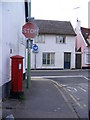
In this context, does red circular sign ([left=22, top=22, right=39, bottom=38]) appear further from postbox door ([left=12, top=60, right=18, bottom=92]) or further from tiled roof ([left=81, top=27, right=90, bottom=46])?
tiled roof ([left=81, top=27, right=90, bottom=46])

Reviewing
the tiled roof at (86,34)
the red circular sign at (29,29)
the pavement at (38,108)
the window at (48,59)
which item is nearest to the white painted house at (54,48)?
the window at (48,59)

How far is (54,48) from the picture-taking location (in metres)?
37.8

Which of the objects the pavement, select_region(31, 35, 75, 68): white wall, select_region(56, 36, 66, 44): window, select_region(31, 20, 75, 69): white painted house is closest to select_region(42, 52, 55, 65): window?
select_region(31, 20, 75, 69): white painted house

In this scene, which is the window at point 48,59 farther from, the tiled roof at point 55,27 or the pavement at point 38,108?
the pavement at point 38,108

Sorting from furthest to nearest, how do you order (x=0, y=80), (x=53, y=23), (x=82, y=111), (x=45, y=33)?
(x=53, y=23) < (x=45, y=33) < (x=0, y=80) < (x=82, y=111)

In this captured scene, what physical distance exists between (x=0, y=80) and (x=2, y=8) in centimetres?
255

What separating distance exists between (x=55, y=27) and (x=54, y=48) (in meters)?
3.55

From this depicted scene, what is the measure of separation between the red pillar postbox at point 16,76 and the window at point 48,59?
1068 inches

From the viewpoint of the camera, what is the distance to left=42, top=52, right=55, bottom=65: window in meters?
37.6

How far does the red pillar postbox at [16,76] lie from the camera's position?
33.1 ft

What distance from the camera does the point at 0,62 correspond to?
8992 millimetres

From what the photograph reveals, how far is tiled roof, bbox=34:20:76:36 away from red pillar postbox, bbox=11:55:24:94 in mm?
27080

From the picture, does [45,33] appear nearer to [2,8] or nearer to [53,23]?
[53,23]

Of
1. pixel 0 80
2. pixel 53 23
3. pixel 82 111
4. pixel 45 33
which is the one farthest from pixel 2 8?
pixel 53 23
